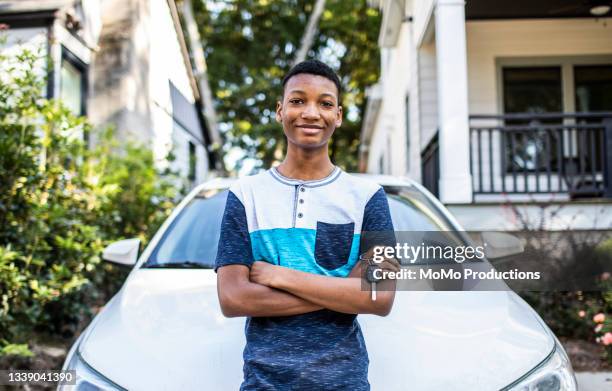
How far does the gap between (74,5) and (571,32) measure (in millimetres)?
7888

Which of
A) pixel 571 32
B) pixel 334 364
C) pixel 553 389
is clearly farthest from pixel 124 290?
pixel 571 32

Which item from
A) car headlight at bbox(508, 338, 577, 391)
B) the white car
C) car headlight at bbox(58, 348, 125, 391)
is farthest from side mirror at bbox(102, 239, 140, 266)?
car headlight at bbox(508, 338, 577, 391)

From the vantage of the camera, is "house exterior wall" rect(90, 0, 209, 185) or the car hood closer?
the car hood

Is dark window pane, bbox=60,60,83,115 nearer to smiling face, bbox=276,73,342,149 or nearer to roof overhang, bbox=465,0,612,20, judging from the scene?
roof overhang, bbox=465,0,612,20

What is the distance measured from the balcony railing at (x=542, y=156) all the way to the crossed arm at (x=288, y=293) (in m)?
5.69

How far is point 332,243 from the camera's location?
Answer: 5.69 ft

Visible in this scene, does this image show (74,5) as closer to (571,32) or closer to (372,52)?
(571,32)

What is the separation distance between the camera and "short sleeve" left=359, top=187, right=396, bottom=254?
1.75 m

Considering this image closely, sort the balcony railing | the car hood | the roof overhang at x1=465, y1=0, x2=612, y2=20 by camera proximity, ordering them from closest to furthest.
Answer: the car hood, the balcony railing, the roof overhang at x1=465, y1=0, x2=612, y2=20

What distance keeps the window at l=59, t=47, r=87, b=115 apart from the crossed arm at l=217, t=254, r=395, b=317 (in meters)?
7.82

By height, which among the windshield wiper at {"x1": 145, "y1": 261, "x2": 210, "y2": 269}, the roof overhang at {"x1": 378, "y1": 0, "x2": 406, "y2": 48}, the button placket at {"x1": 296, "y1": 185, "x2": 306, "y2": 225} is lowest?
the windshield wiper at {"x1": 145, "y1": 261, "x2": 210, "y2": 269}

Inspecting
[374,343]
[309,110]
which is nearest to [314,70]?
[309,110]

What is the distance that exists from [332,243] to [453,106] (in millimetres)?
5906

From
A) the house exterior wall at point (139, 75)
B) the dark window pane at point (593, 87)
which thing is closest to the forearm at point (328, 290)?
the house exterior wall at point (139, 75)
